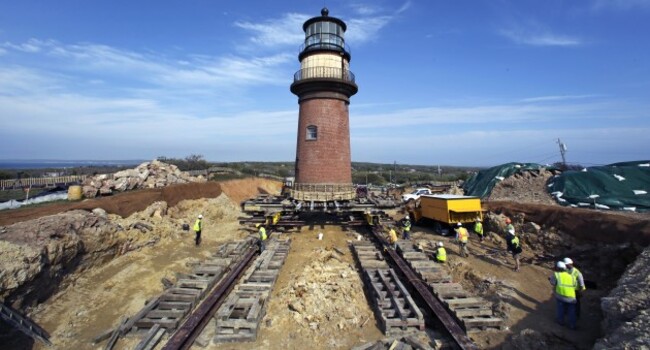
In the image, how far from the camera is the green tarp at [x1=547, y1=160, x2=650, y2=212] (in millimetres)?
15734

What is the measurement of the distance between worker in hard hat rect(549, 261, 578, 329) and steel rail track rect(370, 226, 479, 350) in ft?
8.11

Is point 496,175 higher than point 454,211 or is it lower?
higher

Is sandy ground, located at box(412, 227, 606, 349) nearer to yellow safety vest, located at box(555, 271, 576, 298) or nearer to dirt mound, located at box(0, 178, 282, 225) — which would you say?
yellow safety vest, located at box(555, 271, 576, 298)

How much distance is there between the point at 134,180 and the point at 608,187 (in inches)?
1120

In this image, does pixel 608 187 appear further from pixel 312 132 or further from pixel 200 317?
pixel 200 317

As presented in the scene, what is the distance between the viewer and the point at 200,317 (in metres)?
7.71

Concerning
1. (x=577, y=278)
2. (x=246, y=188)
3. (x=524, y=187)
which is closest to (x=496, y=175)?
(x=524, y=187)

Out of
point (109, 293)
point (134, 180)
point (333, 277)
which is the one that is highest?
point (134, 180)

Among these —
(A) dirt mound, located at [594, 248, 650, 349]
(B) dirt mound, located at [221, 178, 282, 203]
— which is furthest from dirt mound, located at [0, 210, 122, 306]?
(B) dirt mound, located at [221, 178, 282, 203]

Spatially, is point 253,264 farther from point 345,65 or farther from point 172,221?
point 345,65

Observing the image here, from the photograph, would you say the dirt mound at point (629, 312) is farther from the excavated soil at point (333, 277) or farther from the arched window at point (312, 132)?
the arched window at point (312, 132)

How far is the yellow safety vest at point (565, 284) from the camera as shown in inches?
293

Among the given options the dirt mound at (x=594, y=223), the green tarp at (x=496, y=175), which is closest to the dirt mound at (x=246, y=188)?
the green tarp at (x=496, y=175)

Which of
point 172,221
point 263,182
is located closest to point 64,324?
point 172,221
